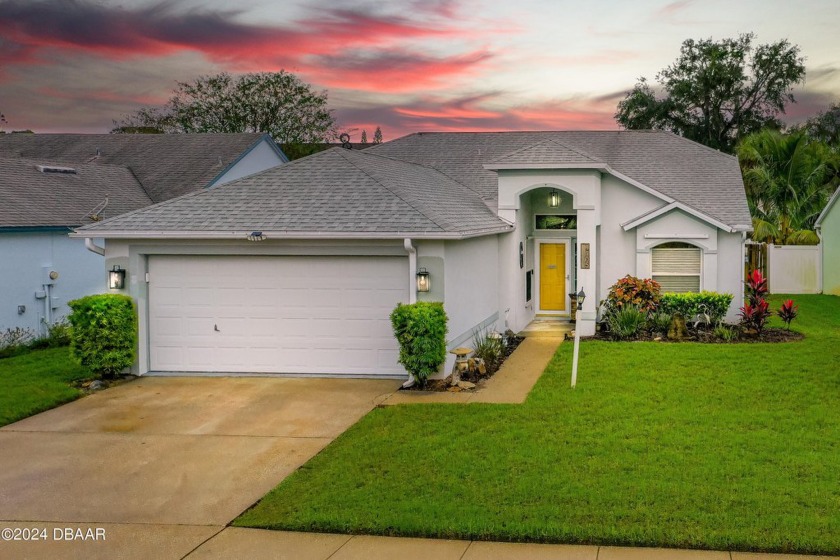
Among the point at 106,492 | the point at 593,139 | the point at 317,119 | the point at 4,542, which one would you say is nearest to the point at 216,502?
the point at 106,492

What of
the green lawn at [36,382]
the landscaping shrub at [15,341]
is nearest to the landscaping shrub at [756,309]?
the green lawn at [36,382]

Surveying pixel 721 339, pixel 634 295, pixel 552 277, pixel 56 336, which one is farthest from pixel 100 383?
pixel 721 339

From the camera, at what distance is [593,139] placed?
24719mm

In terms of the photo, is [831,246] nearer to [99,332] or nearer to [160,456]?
[99,332]

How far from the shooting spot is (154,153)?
29703 millimetres

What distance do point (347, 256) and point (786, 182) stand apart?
82.7 ft

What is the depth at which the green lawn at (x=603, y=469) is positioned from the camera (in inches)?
280

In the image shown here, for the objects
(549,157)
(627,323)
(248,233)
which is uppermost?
(549,157)

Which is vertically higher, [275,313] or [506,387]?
[275,313]

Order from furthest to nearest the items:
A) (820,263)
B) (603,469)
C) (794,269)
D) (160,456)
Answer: (794,269)
(820,263)
(160,456)
(603,469)

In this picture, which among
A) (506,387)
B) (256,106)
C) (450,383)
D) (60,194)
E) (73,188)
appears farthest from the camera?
(256,106)

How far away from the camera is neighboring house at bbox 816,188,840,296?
91.4 feet

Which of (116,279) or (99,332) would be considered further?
(116,279)

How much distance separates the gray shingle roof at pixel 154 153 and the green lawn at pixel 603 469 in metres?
17.8
